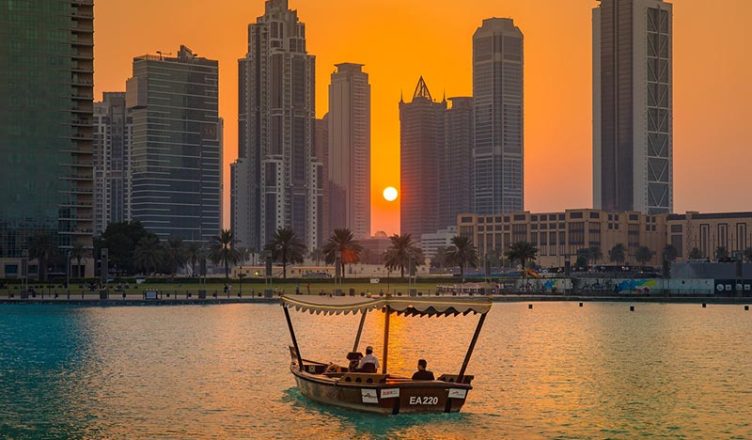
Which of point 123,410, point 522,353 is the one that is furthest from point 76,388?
point 522,353

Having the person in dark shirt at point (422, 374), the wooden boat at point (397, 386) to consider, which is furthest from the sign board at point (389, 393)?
the person in dark shirt at point (422, 374)

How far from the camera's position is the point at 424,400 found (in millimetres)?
46312

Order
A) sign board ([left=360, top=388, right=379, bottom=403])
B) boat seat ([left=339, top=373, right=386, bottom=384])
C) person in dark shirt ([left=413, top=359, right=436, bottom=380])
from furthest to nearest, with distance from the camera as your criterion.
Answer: person in dark shirt ([left=413, top=359, right=436, bottom=380])
boat seat ([left=339, top=373, right=386, bottom=384])
sign board ([left=360, top=388, right=379, bottom=403])

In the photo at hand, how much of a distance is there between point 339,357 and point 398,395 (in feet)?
117

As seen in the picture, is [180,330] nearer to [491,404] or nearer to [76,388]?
[76,388]

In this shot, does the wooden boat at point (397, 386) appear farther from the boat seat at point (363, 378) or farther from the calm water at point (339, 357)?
the calm water at point (339, 357)

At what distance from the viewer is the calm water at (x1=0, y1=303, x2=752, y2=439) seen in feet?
155

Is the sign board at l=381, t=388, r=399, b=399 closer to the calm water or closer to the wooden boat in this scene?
the wooden boat

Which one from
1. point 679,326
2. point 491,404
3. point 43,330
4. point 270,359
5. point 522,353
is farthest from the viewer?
point 679,326

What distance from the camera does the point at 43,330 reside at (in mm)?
108250

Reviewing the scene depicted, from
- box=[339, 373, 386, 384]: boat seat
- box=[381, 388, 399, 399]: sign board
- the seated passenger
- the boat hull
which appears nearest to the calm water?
the boat hull

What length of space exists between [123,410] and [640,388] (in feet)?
93.2

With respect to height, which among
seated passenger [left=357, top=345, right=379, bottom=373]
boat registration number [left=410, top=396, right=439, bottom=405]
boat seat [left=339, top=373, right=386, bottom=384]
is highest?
seated passenger [left=357, top=345, right=379, bottom=373]

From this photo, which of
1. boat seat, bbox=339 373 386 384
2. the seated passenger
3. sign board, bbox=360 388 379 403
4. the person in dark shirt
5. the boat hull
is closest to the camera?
the boat hull
